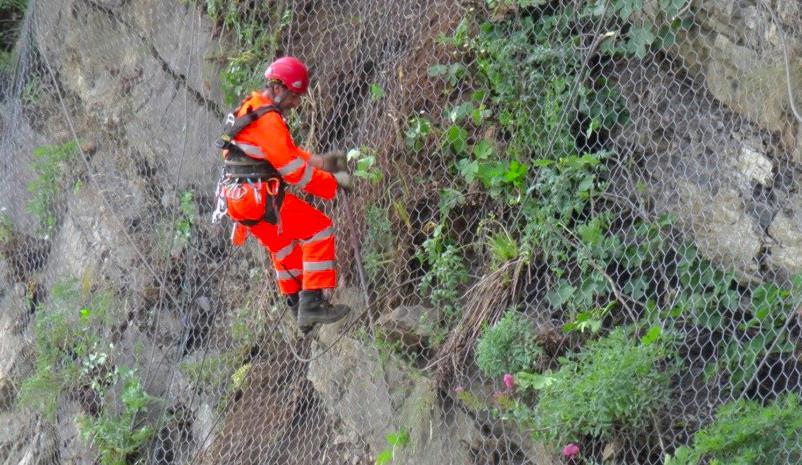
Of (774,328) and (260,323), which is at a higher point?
(774,328)

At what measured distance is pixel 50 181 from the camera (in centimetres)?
940

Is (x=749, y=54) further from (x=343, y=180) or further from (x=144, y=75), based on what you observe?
(x=144, y=75)

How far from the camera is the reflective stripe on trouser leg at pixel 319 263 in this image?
6160 millimetres

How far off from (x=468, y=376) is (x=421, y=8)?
221 cm

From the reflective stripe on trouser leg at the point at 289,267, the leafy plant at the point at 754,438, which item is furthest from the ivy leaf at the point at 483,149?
the leafy plant at the point at 754,438

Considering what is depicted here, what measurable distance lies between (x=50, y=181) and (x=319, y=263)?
393 cm

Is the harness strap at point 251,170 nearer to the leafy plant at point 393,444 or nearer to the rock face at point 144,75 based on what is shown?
the leafy plant at point 393,444

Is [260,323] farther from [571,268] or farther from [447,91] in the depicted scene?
[571,268]

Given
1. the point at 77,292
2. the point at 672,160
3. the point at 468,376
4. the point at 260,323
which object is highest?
the point at 672,160

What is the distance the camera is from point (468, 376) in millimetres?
5867

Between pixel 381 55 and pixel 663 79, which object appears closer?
pixel 663 79

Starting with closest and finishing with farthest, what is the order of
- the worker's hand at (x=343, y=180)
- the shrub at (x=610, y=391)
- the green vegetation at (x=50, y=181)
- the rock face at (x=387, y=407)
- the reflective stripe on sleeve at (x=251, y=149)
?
the shrub at (x=610, y=391)
the rock face at (x=387, y=407)
the reflective stripe on sleeve at (x=251, y=149)
the worker's hand at (x=343, y=180)
the green vegetation at (x=50, y=181)

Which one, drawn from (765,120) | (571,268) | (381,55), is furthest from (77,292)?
(765,120)

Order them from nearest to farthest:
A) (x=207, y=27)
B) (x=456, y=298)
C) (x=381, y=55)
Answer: (x=456, y=298)
(x=381, y=55)
(x=207, y=27)
